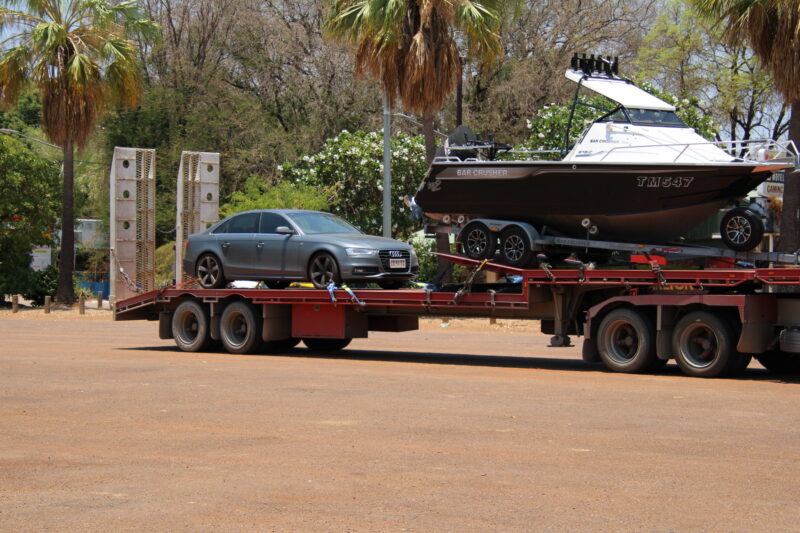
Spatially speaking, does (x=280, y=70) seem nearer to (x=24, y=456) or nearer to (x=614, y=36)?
(x=614, y=36)

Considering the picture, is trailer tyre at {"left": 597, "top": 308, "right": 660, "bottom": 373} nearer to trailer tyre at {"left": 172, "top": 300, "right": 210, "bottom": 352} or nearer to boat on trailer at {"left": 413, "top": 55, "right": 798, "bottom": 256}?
boat on trailer at {"left": 413, "top": 55, "right": 798, "bottom": 256}

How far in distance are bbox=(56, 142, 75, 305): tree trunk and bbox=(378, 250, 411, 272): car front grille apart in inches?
Result: 730

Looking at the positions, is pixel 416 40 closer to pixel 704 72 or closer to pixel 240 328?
pixel 240 328

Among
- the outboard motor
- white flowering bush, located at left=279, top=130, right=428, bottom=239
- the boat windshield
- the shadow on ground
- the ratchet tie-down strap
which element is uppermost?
white flowering bush, located at left=279, top=130, right=428, bottom=239

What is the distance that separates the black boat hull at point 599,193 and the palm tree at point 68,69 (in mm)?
19035

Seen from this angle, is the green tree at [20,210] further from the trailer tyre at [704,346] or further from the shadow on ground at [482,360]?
the trailer tyre at [704,346]

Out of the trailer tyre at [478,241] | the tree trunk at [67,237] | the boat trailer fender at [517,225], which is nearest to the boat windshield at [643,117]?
the boat trailer fender at [517,225]

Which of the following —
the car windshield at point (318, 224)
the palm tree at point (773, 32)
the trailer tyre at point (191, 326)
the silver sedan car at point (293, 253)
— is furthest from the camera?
the palm tree at point (773, 32)

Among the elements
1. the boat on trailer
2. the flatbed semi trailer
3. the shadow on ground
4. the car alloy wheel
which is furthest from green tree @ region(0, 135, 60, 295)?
the boat on trailer

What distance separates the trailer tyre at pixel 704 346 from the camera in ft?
44.8

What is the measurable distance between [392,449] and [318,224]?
30.8ft

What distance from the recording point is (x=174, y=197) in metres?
43.3

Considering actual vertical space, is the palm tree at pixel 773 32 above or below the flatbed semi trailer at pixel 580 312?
above

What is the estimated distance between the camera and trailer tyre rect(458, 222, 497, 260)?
16156 mm
